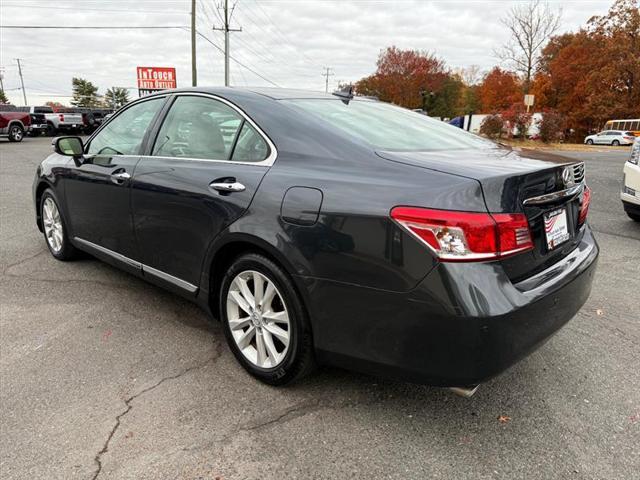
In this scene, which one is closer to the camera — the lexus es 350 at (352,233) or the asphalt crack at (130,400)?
the lexus es 350 at (352,233)

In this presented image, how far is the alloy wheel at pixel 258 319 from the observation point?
258 centimetres

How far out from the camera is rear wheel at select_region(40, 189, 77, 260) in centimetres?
460

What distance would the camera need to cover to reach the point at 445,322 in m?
1.98

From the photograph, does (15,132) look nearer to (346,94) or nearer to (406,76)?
(346,94)

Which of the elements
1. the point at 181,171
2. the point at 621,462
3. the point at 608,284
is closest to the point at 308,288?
the point at 181,171

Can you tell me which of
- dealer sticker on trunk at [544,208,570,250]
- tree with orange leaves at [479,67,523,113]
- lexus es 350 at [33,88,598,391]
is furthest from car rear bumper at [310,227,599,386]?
tree with orange leaves at [479,67,523,113]

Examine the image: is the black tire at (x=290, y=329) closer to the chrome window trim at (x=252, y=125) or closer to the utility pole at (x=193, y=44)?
the chrome window trim at (x=252, y=125)

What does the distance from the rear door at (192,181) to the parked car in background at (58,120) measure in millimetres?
27748

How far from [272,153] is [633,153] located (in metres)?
5.53

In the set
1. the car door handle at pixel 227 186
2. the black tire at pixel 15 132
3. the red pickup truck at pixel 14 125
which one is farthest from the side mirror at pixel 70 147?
the black tire at pixel 15 132

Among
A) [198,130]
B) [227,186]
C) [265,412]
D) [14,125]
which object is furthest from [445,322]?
[14,125]

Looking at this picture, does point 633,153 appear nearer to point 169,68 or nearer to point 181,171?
point 181,171

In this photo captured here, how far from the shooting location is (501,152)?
279 centimetres

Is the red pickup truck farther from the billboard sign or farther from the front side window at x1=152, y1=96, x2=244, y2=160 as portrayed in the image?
the front side window at x1=152, y1=96, x2=244, y2=160
